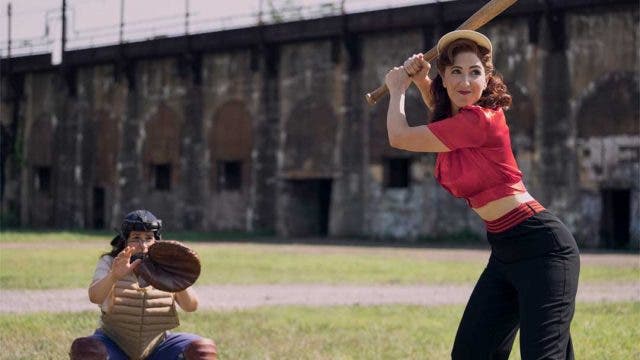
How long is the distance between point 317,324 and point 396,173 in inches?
749

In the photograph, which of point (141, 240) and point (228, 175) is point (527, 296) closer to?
point (141, 240)

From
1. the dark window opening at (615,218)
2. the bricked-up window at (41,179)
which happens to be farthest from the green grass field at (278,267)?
the bricked-up window at (41,179)

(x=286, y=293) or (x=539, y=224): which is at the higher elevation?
(x=539, y=224)

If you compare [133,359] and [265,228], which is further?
[265,228]

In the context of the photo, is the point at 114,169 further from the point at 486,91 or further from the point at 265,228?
the point at 486,91

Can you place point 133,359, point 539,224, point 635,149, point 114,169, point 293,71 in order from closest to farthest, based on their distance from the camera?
point 539,224 < point 133,359 < point 635,149 < point 293,71 < point 114,169

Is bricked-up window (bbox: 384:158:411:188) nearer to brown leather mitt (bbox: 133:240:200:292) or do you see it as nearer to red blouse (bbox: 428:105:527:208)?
brown leather mitt (bbox: 133:240:200:292)

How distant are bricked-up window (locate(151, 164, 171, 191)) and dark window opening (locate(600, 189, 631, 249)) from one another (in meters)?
13.6

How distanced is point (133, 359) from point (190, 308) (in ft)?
1.07

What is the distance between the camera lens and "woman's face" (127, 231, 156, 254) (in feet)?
14.9

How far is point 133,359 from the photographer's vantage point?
15.1 ft

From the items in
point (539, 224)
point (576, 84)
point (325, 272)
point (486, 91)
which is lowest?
point (325, 272)

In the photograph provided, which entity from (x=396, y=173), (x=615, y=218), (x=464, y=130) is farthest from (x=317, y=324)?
(x=396, y=173)

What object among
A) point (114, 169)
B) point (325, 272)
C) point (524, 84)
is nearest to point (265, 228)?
point (114, 169)
